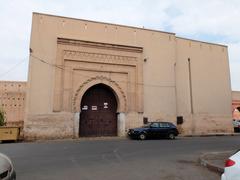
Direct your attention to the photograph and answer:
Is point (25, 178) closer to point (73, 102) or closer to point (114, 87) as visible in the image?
point (73, 102)

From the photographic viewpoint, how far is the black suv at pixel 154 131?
65.7 ft

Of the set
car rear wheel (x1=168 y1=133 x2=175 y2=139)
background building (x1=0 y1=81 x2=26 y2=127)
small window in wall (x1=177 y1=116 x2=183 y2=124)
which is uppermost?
background building (x1=0 y1=81 x2=26 y2=127)

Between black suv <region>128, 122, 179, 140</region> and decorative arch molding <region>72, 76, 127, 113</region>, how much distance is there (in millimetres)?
3245

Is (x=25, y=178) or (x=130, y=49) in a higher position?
(x=130, y=49)

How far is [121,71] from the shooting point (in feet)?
77.0

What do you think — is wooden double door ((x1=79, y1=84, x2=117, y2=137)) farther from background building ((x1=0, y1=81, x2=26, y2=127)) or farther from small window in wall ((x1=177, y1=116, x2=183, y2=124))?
background building ((x1=0, y1=81, x2=26, y2=127))

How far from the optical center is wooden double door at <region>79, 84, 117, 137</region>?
22.4 meters

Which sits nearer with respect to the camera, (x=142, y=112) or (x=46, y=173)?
(x=46, y=173)

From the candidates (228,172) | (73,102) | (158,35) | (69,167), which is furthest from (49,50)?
(228,172)

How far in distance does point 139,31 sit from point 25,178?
2042cm

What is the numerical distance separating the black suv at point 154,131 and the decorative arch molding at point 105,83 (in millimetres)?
3245

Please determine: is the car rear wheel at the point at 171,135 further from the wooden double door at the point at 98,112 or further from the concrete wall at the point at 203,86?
the wooden double door at the point at 98,112

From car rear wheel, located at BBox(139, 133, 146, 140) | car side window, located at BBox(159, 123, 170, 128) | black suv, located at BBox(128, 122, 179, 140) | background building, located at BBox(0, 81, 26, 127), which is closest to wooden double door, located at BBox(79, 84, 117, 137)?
black suv, located at BBox(128, 122, 179, 140)

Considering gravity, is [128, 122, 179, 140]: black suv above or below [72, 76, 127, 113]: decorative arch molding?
below
